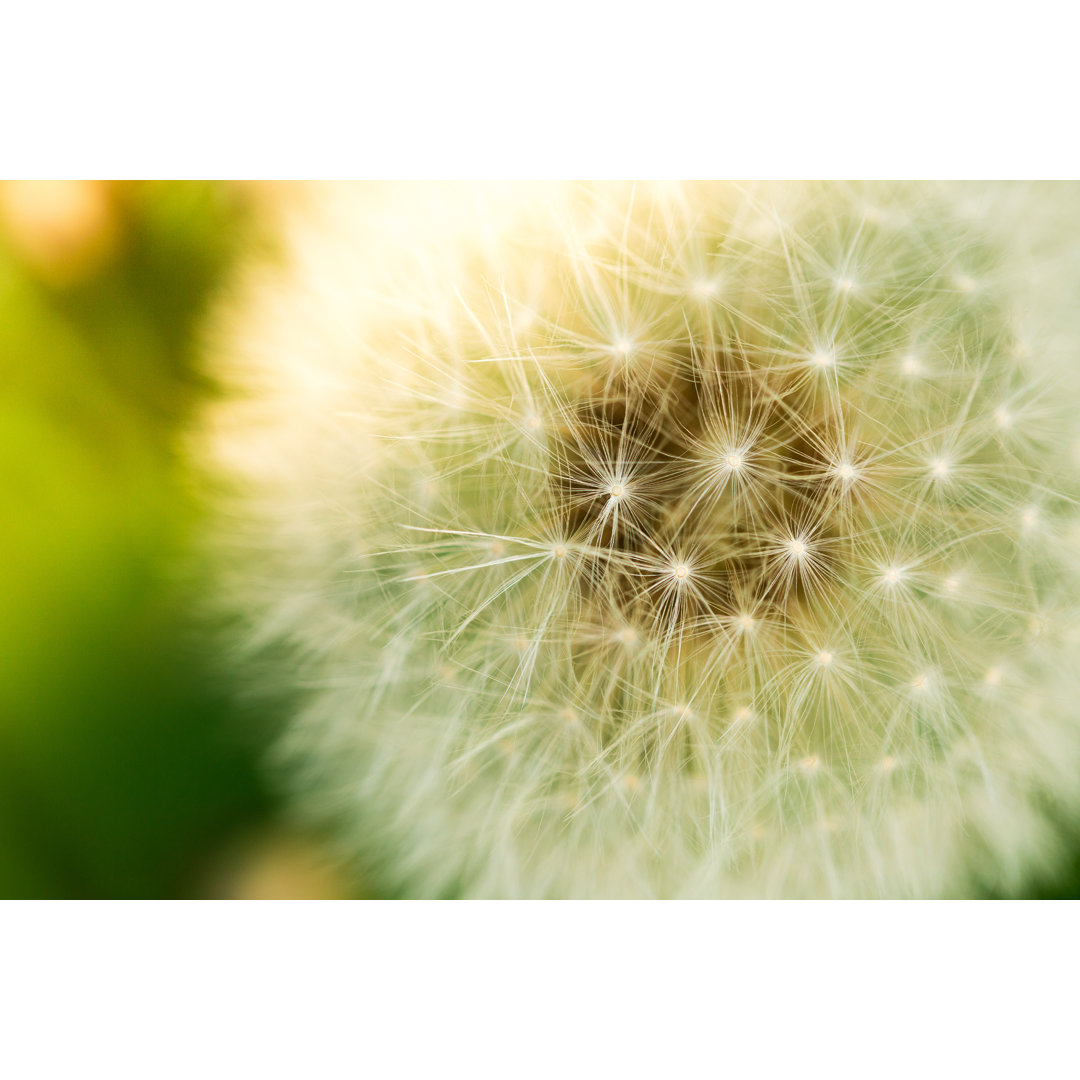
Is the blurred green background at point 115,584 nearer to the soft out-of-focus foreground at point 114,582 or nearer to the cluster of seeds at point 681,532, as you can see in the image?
the soft out-of-focus foreground at point 114,582

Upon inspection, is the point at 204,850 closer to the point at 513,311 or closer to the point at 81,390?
the point at 81,390

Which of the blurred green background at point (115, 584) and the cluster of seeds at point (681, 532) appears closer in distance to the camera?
the cluster of seeds at point (681, 532)

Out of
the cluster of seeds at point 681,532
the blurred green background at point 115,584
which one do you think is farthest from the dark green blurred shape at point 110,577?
the cluster of seeds at point 681,532

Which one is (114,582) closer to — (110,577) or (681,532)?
(110,577)

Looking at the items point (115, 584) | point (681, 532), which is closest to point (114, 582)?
point (115, 584)

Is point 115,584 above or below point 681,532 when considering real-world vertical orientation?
below

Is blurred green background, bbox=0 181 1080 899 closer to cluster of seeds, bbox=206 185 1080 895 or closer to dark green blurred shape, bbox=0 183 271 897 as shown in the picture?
dark green blurred shape, bbox=0 183 271 897
